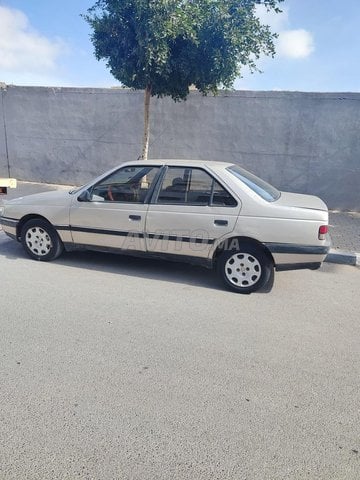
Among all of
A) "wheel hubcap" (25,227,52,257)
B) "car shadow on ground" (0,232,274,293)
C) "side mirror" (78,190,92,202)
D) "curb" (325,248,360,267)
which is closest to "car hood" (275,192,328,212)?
"car shadow on ground" (0,232,274,293)

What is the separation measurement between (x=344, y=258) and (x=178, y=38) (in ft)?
16.3

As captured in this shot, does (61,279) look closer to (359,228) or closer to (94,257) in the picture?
(94,257)

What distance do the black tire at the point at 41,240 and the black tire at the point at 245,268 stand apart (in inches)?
92.2

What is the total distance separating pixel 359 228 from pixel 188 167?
180 inches

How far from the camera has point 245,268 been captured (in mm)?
4051

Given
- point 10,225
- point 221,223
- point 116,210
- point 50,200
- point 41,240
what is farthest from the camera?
point 10,225

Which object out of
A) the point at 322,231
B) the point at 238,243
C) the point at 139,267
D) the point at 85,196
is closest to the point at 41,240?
the point at 85,196

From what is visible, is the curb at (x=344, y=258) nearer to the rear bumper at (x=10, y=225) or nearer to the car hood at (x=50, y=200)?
the car hood at (x=50, y=200)

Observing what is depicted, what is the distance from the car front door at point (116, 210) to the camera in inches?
171

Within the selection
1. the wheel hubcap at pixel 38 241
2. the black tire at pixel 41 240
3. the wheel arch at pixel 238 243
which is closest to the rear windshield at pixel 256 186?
the wheel arch at pixel 238 243

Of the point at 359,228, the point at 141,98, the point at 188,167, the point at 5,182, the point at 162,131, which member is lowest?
the point at 359,228

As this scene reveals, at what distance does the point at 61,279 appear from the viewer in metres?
4.30

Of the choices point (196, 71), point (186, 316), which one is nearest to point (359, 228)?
point (196, 71)

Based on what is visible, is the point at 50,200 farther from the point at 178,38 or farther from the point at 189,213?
the point at 178,38
